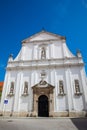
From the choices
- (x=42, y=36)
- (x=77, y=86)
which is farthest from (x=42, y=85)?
(x=42, y=36)

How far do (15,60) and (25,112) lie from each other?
330 inches

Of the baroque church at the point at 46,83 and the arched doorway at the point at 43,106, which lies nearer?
the baroque church at the point at 46,83

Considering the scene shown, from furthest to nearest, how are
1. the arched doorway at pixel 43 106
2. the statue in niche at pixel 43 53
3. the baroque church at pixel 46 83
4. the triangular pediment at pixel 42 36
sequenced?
1. the triangular pediment at pixel 42 36
2. the statue in niche at pixel 43 53
3. the arched doorway at pixel 43 106
4. the baroque church at pixel 46 83

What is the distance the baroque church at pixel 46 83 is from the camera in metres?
15.5

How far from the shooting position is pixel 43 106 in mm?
16281

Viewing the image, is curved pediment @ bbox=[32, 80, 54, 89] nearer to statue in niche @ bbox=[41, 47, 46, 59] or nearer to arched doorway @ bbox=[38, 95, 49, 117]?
arched doorway @ bbox=[38, 95, 49, 117]

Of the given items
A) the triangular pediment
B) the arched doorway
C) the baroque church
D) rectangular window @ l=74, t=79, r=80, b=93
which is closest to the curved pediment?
the baroque church

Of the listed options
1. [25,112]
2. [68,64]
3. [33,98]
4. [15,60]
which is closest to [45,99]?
[33,98]

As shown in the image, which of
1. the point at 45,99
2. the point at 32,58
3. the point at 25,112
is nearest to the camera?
the point at 25,112

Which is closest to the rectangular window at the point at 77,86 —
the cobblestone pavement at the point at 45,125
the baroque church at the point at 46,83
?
the baroque church at the point at 46,83

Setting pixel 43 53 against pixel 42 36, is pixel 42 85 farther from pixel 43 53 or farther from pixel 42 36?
pixel 42 36

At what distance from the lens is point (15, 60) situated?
1975cm

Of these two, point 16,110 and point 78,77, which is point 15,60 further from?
point 78,77

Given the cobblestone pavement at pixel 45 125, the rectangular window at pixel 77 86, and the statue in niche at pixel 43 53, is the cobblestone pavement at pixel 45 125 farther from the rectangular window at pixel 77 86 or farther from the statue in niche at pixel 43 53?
the statue in niche at pixel 43 53
